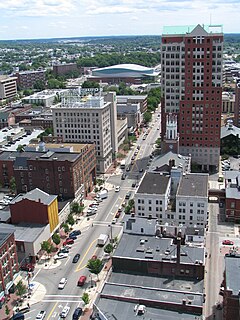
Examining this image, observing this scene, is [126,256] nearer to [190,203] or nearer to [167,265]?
[167,265]

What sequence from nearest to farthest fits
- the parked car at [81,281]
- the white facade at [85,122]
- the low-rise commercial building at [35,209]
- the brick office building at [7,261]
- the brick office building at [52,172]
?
1. the brick office building at [7,261]
2. the parked car at [81,281]
3. the low-rise commercial building at [35,209]
4. the brick office building at [52,172]
5. the white facade at [85,122]

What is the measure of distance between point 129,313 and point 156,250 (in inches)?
689

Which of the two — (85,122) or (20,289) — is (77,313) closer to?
(20,289)

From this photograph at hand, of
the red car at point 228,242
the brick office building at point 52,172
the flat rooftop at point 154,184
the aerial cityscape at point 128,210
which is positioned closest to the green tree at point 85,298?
the aerial cityscape at point 128,210

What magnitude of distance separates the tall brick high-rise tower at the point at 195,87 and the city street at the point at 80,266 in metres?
27.0

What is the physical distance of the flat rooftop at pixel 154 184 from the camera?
103750mm

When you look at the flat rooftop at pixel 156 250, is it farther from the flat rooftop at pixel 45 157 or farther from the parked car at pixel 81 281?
the flat rooftop at pixel 45 157

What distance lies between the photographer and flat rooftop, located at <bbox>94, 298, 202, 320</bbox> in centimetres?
6612

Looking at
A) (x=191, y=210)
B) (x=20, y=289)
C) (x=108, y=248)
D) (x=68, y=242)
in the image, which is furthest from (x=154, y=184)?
(x=20, y=289)

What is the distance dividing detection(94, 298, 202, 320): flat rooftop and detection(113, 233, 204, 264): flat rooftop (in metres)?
11.9

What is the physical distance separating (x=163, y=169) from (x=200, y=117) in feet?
110

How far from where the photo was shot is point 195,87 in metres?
139

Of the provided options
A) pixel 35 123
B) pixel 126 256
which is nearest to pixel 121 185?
pixel 126 256

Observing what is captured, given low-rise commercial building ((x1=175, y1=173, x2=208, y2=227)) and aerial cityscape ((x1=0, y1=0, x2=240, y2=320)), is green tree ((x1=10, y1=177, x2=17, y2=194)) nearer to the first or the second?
aerial cityscape ((x1=0, y1=0, x2=240, y2=320))
